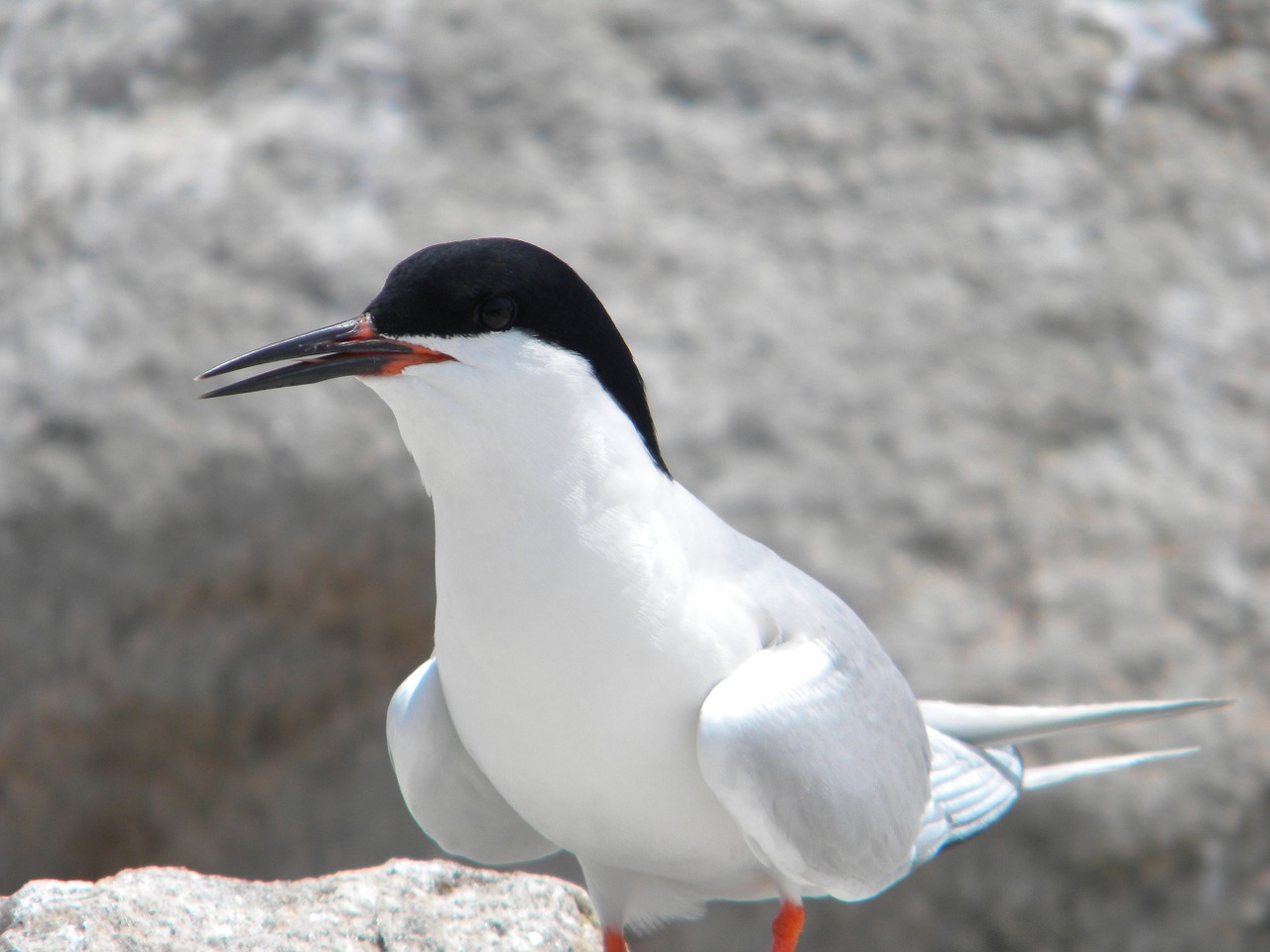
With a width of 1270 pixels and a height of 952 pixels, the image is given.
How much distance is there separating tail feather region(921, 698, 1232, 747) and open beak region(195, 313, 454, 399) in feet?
4.27

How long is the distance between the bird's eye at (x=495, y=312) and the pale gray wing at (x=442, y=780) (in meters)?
0.64

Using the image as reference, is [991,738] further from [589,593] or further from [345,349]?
[345,349]

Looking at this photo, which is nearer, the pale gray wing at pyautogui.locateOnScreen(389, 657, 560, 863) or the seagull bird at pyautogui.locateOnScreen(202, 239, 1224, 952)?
the seagull bird at pyautogui.locateOnScreen(202, 239, 1224, 952)

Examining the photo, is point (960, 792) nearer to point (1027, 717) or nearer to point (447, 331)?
point (1027, 717)

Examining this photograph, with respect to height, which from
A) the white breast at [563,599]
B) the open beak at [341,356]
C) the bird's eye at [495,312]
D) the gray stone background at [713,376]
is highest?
the bird's eye at [495,312]

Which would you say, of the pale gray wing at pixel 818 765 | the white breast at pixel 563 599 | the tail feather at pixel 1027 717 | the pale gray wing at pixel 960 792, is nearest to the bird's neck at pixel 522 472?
the white breast at pixel 563 599

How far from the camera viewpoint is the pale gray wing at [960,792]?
2.40 meters

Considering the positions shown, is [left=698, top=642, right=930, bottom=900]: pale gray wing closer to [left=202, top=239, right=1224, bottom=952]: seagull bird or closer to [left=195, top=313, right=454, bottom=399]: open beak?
[left=202, top=239, right=1224, bottom=952]: seagull bird

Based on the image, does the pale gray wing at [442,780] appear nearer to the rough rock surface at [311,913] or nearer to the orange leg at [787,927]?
the rough rock surface at [311,913]

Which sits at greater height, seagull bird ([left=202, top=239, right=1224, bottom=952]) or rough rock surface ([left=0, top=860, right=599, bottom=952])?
seagull bird ([left=202, top=239, right=1224, bottom=952])

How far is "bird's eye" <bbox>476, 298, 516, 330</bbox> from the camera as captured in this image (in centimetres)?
199

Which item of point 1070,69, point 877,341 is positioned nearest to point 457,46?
point 877,341

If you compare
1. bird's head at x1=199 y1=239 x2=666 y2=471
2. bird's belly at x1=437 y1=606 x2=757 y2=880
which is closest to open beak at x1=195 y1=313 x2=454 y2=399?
bird's head at x1=199 y1=239 x2=666 y2=471

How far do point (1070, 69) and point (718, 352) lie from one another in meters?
1.48
